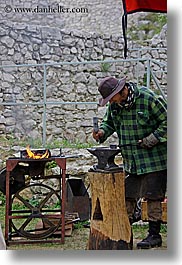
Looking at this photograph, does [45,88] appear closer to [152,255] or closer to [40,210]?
[40,210]

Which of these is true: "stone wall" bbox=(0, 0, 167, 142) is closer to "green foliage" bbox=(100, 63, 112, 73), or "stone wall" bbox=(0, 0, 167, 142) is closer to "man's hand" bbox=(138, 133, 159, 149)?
"green foliage" bbox=(100, 63, 112, 73)

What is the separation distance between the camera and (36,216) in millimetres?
4047

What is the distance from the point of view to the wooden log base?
3.75 metres

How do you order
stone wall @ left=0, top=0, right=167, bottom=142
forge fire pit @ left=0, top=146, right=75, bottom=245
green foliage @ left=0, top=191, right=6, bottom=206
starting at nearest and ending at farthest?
forge fire pit @ left=0, top=146, right=75, bottom=245 → stone wall @ left=0, top=0, right=167, bottom=142 → green foliage @ left=0, top=191, right=6, bottom=206

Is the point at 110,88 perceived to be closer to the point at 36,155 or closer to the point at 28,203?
the point at 36,155

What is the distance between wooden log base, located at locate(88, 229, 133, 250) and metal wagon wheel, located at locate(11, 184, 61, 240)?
323 mm

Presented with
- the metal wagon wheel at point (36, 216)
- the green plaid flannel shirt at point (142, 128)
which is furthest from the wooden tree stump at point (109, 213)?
the metal wagon wheel at point (36, 216)

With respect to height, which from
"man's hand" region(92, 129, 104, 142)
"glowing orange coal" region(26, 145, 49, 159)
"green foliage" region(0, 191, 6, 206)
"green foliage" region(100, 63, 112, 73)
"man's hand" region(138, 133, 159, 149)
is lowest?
"green foliage" region(0, 191, 6, 206)

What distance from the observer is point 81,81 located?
15.6 ft

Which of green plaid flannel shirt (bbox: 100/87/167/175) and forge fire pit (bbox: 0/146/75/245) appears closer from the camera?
green plaid flannel shirt (bbox: 100/87/167/175)

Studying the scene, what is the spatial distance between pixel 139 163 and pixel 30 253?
2.86 ft

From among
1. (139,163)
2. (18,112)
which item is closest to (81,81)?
(18,112)

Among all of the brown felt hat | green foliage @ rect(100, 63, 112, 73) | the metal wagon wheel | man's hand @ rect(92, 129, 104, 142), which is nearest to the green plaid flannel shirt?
man's hand @ rect(92, 129, 104, 142)

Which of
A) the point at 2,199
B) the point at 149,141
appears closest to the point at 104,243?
the point at 149,141
